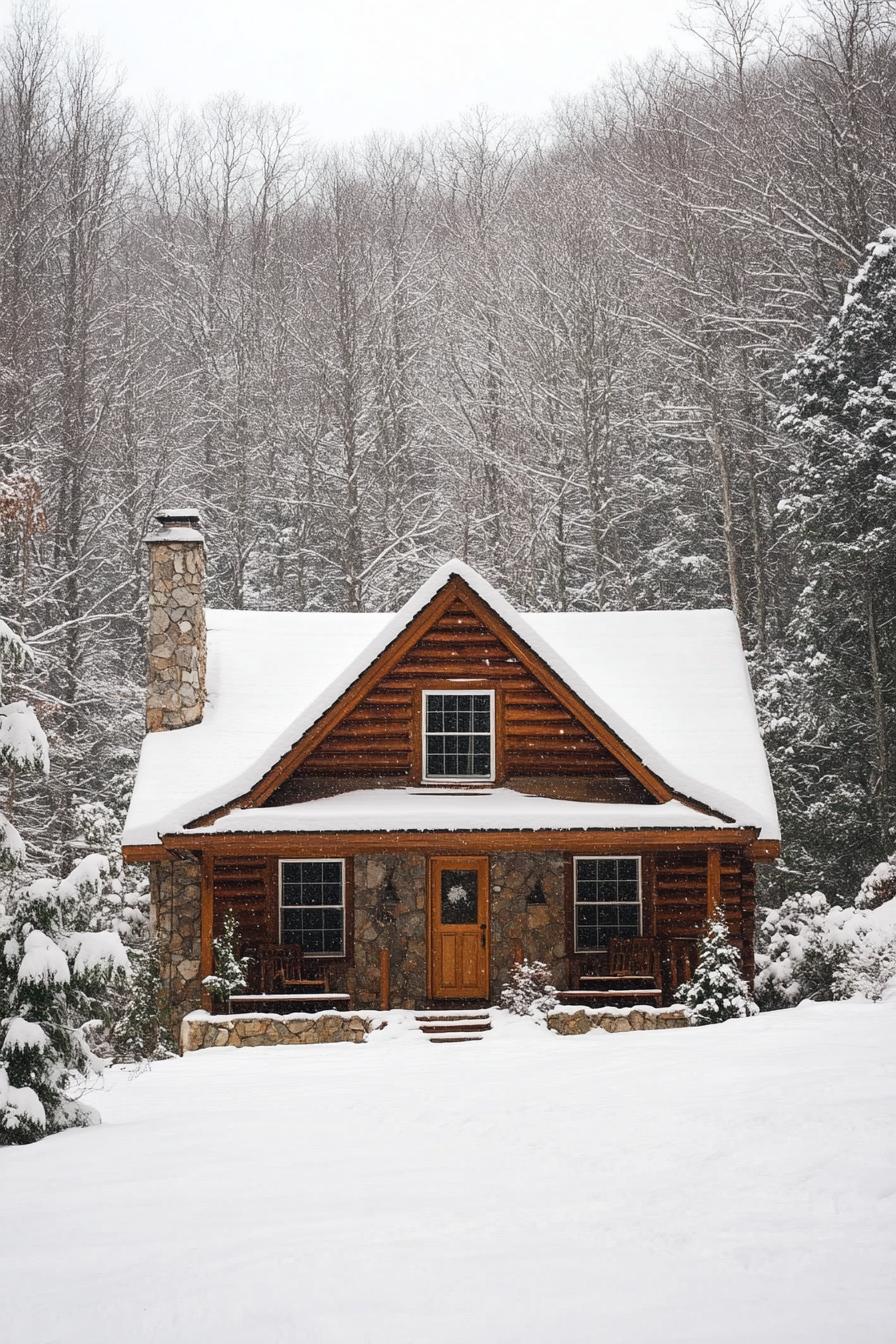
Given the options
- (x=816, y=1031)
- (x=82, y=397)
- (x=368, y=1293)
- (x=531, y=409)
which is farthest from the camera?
(x=531, y=409)

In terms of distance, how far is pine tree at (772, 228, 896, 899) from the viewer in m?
22.1

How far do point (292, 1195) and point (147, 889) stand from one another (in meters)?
14.3

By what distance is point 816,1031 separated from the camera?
10734 millimetres

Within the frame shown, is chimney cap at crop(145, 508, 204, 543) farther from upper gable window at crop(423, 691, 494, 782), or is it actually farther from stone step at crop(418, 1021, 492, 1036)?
stone step at crop(418, 1021, 492, 1036)

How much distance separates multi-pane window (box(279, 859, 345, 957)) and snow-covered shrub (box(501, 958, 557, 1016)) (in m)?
2.39

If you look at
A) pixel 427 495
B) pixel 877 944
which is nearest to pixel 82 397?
pixel 427 495

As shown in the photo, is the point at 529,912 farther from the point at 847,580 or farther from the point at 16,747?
the point at 847,580

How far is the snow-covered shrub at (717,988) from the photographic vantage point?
13875 mm

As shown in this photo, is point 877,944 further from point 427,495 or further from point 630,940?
point 427,495

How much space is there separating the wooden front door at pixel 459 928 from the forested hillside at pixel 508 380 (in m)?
8.39

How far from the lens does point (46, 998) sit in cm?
902

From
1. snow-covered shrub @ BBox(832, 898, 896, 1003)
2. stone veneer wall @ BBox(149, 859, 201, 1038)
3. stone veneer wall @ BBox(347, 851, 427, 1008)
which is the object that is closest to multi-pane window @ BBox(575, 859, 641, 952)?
stone veneer wall @ BBox(347, 851, 427, 1008)

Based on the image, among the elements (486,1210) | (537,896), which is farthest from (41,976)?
(537,896)

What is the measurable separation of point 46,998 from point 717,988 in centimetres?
782
